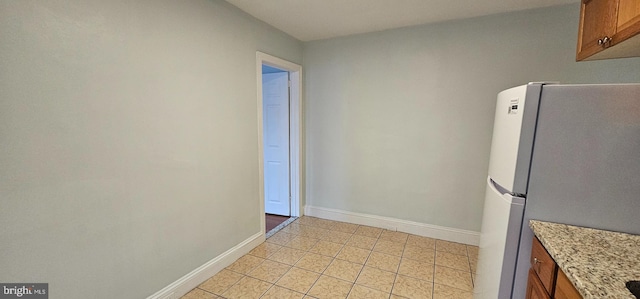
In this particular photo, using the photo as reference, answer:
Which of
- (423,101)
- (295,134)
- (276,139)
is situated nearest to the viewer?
(423,101)

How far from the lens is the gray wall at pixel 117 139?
1142 millimetres

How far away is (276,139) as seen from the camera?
338 cm

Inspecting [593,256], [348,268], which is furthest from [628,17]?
[348,268]

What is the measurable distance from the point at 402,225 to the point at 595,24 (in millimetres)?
2331

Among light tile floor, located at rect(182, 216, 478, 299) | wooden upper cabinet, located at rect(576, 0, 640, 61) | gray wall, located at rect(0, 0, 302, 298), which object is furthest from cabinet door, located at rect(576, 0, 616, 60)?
gray wall, located at rect(0, 0, 302, 298)

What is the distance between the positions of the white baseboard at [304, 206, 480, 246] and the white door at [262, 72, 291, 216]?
435mm

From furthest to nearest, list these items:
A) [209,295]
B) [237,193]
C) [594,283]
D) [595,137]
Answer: [237,193] → [209,295] → [595,137] → [594,283]

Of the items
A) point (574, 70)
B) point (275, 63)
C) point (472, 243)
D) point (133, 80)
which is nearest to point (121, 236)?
point (133, 80)

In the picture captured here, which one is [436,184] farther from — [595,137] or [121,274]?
[121,274]

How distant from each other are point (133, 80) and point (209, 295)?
1611 mm

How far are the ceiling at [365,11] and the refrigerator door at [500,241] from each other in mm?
1630

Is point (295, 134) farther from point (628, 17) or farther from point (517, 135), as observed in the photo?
point (628, 17)

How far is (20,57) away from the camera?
3.65 feet

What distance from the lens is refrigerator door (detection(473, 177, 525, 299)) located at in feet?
3.91
